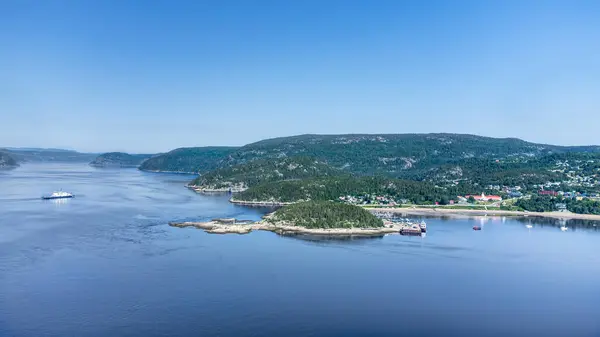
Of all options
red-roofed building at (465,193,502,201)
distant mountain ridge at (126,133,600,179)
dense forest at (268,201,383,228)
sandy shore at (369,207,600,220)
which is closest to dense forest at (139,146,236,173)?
distant mountain ridge at (126,133,600,179)

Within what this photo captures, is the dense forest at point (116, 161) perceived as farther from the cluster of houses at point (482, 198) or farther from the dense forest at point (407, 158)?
the cluster of houses at point (482, 198)

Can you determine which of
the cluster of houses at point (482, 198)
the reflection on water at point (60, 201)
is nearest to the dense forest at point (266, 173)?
the reflection on water at point (60, 201)

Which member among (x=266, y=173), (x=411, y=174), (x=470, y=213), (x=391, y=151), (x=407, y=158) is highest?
(x=391, y=151)

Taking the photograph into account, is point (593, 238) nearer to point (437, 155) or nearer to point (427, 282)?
point (427, 282)

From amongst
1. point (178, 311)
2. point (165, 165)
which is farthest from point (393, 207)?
point (165, 165)

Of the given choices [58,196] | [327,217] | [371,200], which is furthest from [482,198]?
[58,196]

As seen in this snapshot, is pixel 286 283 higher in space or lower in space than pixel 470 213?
lower

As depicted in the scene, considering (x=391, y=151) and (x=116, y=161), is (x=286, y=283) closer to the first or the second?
(x=391, y=151)
